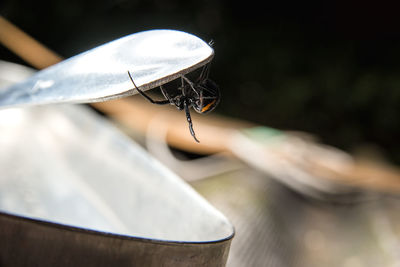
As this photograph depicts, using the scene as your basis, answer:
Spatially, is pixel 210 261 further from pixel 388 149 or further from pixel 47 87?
pixel 388 149

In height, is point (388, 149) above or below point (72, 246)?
below

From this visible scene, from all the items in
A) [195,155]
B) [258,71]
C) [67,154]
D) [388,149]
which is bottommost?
[388,149]

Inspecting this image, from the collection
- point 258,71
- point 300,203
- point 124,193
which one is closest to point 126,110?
point 300,203

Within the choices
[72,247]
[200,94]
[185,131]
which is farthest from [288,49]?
[72,247]

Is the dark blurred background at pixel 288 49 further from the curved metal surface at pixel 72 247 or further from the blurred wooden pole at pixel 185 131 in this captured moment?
the curved metal surface at pixel 72 247

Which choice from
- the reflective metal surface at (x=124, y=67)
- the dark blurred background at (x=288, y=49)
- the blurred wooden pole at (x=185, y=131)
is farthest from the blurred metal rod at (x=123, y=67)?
the dark blurred background at (x=288, y=49)

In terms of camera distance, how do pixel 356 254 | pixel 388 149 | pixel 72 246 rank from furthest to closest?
1. pixel 388 149
2. pixel 356 254
3. pixel 72 246

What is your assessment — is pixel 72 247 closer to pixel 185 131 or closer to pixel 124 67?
pixel 124 67
